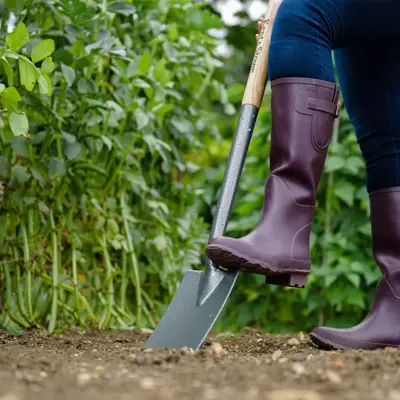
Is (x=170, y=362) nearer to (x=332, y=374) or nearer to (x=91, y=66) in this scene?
(x=332, y=374)

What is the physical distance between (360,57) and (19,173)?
3.26ft

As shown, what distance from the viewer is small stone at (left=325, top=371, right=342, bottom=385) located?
104 cm

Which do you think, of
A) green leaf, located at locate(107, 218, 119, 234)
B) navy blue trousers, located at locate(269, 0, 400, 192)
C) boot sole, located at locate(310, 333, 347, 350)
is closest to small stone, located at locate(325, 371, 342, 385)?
boot sole, located at locate(310, 333, 347, 350)

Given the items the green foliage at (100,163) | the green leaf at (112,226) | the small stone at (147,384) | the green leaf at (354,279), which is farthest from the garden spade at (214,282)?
the green leaf at (354,279)

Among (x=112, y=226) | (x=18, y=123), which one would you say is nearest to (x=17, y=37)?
(x=18, y=123)

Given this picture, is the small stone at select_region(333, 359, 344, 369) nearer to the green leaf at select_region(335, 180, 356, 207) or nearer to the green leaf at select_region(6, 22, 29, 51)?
the green leaf at select_region(6, 22, 29, 51)

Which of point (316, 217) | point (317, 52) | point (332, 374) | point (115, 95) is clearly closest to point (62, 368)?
point (332, 374)

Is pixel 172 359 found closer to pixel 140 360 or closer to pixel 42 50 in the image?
pixel 140 360

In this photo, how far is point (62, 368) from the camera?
118 centimetres

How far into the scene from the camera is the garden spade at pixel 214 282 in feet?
4.78

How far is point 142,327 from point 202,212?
3.49 ft

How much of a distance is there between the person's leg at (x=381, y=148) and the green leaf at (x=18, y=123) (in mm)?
808

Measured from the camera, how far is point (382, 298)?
1590 mm

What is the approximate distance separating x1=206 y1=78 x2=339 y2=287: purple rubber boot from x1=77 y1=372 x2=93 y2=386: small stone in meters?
0.43
